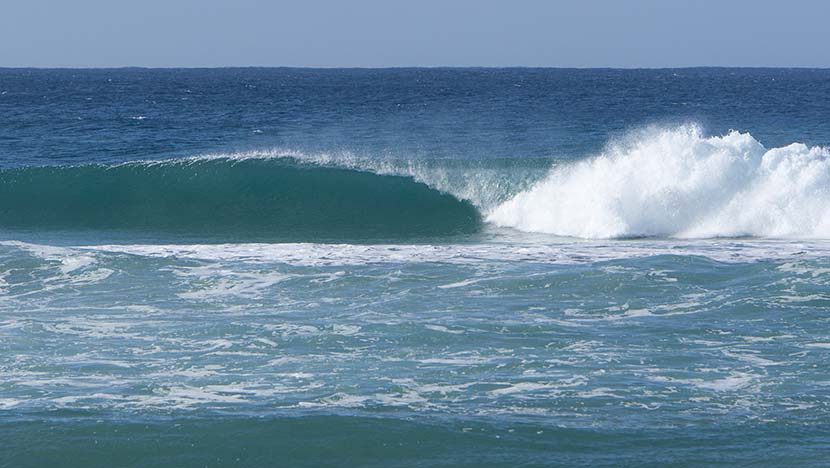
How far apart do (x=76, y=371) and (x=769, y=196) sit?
13.3m

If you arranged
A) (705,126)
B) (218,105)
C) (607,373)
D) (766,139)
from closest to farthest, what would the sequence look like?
(607,373)
(766,139)
(705,126)
(218,105)

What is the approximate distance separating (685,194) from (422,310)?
8973 millimetres

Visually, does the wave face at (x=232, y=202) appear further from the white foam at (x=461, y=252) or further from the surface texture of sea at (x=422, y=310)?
the white foam at (x=461, y=252)

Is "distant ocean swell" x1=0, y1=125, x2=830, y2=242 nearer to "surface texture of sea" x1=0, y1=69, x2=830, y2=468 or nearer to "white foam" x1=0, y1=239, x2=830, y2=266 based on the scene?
"surface texture of sea" x1=0, y1=69, x2=830, y2=468

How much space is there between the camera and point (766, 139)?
1401 inches

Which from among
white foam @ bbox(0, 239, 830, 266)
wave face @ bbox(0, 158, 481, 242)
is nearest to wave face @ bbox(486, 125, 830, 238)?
white foam @ bbox(0, 239, 830, 266)

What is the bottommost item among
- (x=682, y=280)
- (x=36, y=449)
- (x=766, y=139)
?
(x=36, y=449)

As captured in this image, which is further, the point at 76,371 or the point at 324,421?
the point at 76,371

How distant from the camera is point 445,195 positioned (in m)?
22.7

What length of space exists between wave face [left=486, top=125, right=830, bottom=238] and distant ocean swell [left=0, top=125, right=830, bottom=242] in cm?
3

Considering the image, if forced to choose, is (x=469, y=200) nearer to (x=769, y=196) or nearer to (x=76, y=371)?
(x=769, y=196)

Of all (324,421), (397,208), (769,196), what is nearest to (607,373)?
(324,421)

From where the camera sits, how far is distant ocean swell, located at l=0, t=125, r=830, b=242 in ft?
61.2

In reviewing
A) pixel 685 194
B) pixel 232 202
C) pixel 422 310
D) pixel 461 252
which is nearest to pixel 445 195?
pixel 232 202
